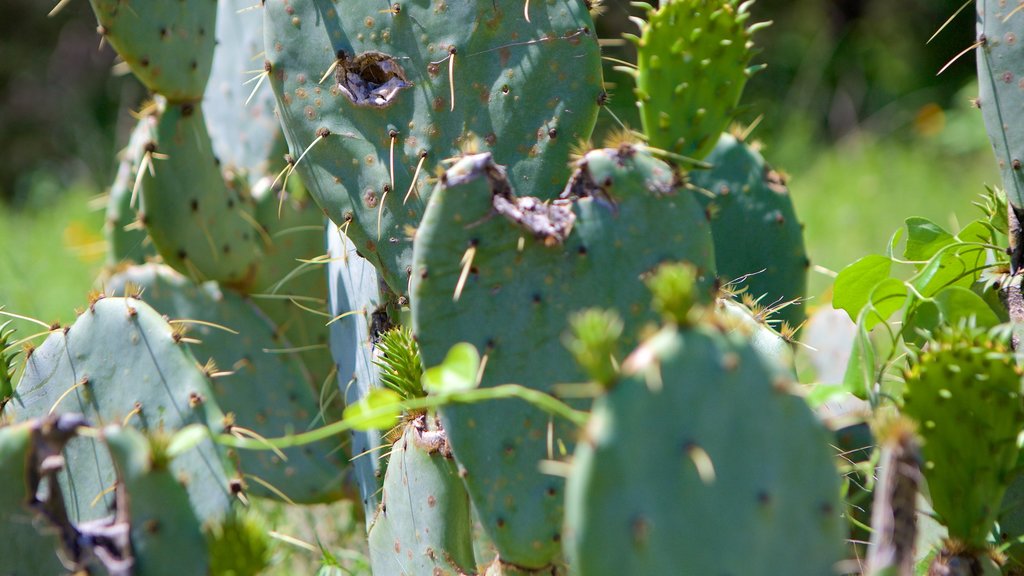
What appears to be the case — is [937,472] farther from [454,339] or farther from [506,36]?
[506,36]

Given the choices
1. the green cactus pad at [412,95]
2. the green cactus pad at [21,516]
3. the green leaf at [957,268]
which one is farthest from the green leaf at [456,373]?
the green leaf at [957,268]

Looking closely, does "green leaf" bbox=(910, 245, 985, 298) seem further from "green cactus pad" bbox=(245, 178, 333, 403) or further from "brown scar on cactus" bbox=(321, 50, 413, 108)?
"green cactus pad" bbox=(245, 178, 333, 403)

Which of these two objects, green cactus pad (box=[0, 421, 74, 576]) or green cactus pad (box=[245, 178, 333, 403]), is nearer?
green cactus pad (box=[0, 421, 74, 576])

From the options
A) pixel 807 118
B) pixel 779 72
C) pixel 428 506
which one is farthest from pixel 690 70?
pixel 779 72

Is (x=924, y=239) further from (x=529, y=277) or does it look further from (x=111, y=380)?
(x=111, y=380)

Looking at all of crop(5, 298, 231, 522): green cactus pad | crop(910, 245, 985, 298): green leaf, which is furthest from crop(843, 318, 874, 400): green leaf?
crop(5, 298, 231, 522): green cactus pad

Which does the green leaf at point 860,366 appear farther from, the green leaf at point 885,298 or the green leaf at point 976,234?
the green leaf at point 976,234

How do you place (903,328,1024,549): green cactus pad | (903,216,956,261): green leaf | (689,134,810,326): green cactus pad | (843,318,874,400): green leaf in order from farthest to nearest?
(689,134,810,326): green cactus pad
(903,216,956,261): green leaf
(843,318,874,400): green leaf
(903,328,1024,549): green cactus pad
